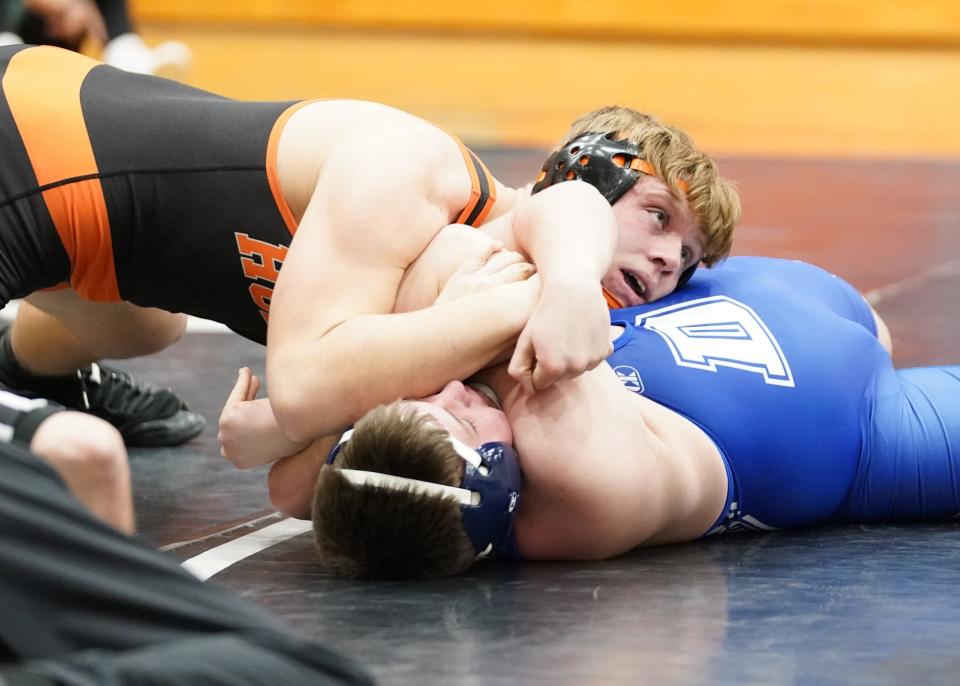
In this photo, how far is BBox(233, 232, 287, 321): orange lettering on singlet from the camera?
2635mm

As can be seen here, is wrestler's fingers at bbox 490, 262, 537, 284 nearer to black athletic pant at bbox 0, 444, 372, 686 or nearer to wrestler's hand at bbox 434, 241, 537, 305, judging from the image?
wrestler's hand at bbox 434, 241, 537, 305

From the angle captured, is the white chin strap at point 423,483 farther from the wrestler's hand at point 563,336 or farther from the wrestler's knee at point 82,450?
the wrestler's knee at point 82,450

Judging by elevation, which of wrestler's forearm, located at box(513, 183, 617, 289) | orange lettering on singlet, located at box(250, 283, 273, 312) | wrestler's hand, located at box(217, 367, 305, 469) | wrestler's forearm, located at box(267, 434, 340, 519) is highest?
wrestler's forearm, located at box(513, 183, 617, 289)

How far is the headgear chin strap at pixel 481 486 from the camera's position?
81.6 inches

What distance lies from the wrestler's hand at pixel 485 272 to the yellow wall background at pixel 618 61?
6698mm

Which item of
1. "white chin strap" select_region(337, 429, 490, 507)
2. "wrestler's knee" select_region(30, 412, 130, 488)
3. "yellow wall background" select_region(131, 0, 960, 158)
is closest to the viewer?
"wrestler's knee" select_region(30, 412, 130, 488)

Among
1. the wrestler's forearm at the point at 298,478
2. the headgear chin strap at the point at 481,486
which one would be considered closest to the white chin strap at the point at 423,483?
the headgear chin strap at the point at 481,486

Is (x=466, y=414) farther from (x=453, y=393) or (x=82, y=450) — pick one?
(x=82, y=450)

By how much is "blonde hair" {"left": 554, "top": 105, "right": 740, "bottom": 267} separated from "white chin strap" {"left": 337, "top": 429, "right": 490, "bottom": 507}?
766mm

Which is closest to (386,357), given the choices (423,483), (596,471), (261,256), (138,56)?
(423,483)

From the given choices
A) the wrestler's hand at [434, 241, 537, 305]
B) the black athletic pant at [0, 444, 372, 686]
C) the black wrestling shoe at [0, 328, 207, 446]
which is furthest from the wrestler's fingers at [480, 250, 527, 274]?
the black wrestling shoe at [0, 328, 207, 446]

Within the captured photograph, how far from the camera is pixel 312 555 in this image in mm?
2439

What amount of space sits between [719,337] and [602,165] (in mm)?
371

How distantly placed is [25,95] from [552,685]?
151 centimetres
